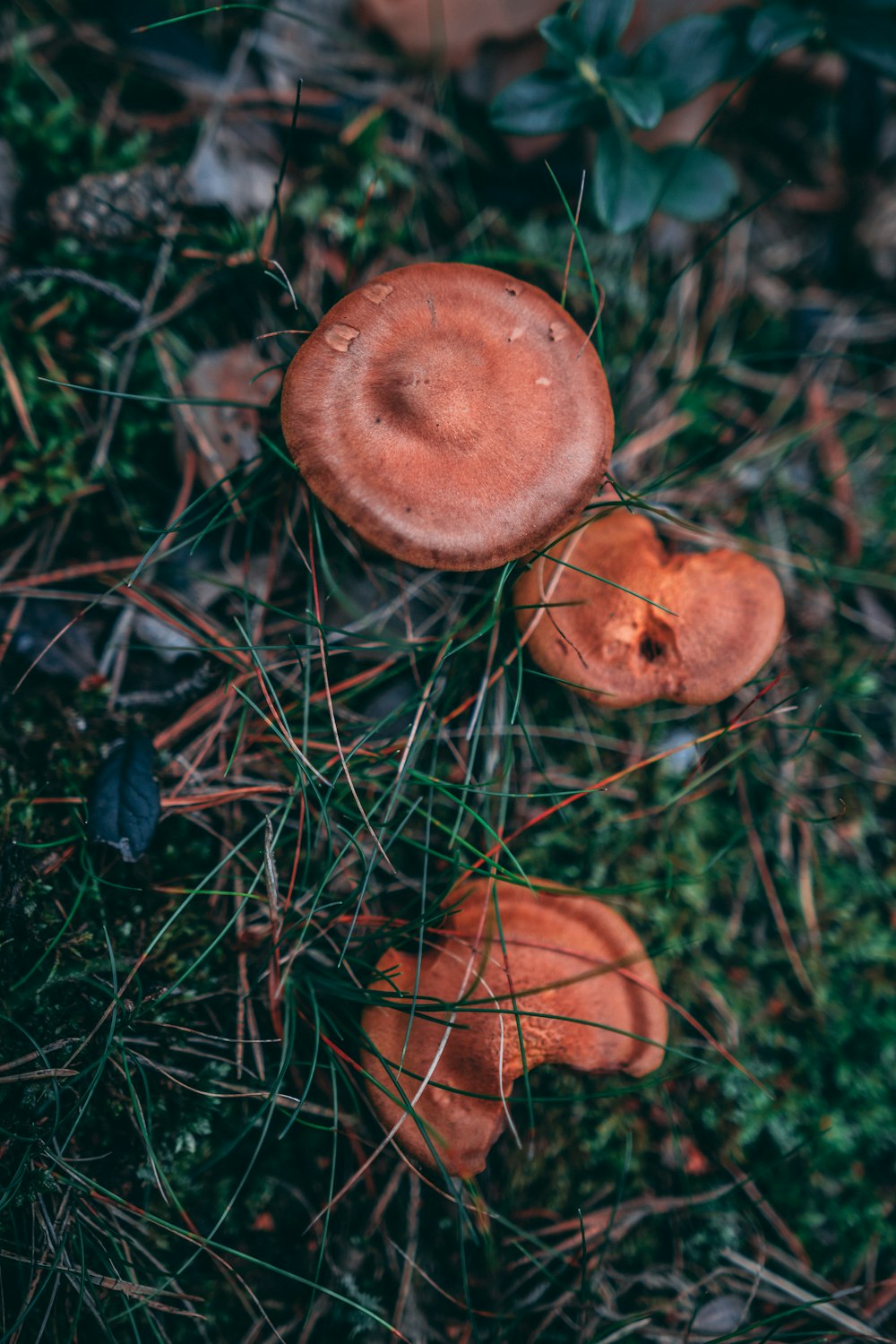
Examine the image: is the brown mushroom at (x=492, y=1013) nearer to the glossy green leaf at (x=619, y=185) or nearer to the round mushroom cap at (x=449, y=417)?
the round mushroom cap at (x=449, y=417)

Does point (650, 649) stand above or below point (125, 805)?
above

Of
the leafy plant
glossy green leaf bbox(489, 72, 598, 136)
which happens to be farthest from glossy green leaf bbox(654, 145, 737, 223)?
glossy green leaf bbox(489, 72, 598, 136)

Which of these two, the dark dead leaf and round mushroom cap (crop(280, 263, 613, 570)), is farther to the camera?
the dark dead leaf

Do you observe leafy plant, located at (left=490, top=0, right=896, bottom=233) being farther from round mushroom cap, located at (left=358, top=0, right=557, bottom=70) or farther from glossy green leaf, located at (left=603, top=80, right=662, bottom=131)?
round mushroom cap, located at (left=358, top=0, right=557, bottom=70)

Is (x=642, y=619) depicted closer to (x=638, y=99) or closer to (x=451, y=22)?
(x=638, y=99)

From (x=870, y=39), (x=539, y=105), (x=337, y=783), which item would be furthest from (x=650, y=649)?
(x=870, y=39)
